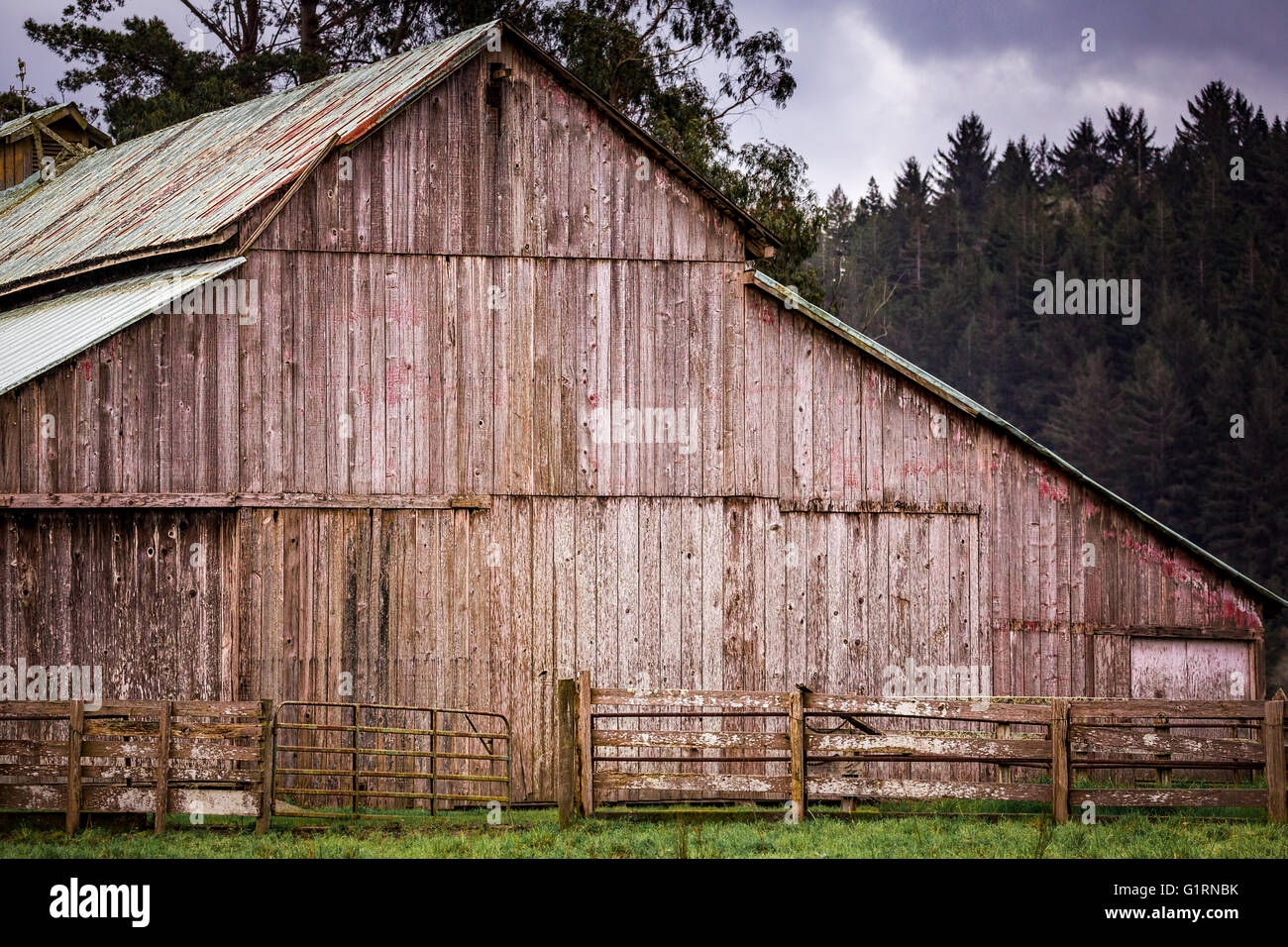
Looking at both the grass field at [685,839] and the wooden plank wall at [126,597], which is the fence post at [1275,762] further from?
the wooden plank wall at [126,597]

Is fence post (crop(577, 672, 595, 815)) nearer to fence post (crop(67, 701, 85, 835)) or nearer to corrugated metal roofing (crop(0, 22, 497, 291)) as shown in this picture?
fence post (crop(67, 701, 85, 835))

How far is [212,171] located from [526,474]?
728 centimetres

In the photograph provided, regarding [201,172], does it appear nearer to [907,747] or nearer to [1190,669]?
[907,747]

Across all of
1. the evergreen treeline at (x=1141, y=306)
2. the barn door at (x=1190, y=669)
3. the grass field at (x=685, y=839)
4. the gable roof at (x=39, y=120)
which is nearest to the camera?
the grass field at (x=685, y=839)

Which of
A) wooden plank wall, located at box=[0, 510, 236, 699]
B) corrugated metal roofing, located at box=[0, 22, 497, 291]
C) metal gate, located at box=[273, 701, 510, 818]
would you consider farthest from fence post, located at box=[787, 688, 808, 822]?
corrugated metal roofing, located at box=[0, 22, 497, 291]

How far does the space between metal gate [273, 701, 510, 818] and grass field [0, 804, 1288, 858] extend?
8.61 ft

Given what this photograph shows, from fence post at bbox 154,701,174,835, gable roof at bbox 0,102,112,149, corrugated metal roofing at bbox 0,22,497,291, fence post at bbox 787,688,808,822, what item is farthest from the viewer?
gable roof at bbox 0,102,112,149

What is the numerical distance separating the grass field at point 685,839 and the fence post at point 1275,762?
20 cm

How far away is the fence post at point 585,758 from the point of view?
43.8ft

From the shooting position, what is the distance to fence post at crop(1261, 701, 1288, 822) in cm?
1369

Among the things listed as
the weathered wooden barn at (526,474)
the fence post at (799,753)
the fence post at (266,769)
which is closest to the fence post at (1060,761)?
the fence post at (799,753)

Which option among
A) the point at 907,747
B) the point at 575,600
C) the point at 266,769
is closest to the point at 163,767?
the point at 266,769
